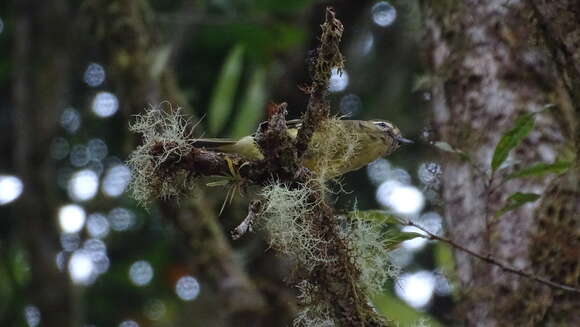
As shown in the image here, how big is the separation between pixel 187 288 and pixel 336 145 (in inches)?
185

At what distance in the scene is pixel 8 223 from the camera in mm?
6121

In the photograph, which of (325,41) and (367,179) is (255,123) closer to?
(367,179)

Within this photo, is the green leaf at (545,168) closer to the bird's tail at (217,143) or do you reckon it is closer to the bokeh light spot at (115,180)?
the bird's tail at (217,143)

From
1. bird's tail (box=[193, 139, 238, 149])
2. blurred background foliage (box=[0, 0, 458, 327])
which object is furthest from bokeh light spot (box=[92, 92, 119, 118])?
bird's tail (box=[193, 139, 238, 149])

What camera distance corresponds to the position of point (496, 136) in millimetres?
2693

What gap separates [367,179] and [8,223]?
2835 mm

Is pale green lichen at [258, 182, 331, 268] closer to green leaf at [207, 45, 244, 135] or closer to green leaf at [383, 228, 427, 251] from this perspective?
green leaf at [383, 228, 427, 251]

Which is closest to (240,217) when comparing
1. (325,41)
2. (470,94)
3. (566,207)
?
(470,94)

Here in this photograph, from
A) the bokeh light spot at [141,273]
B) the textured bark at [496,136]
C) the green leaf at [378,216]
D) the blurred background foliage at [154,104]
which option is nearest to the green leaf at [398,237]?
the green leaf at [378,216]

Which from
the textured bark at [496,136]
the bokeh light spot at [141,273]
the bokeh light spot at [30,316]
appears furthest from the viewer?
the bokeh light spot at [141,273]

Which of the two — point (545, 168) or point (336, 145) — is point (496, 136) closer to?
point (545, 168)

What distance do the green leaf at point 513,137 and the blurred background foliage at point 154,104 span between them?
1.74 m

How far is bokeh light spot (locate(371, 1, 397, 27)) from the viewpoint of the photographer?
602cm

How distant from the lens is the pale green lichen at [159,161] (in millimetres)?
1732
